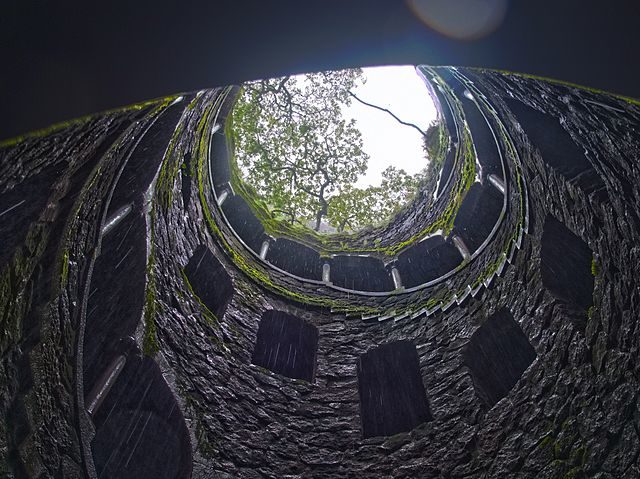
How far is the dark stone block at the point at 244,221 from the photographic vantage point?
33.3 feet

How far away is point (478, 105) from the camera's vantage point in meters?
8.81

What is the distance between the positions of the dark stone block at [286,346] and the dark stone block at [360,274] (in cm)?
190

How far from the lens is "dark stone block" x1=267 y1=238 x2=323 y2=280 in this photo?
409 inches

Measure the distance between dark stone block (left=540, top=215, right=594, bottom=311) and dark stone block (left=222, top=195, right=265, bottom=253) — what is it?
6.03 meters

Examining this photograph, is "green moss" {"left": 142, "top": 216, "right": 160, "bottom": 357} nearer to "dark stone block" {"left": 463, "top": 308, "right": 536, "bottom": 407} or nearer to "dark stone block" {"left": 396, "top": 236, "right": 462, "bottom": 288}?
"dark stone block" {"left": 463, "top": 308, "right": 536, "bottom": 407}

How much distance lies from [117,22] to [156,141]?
5.00 meters

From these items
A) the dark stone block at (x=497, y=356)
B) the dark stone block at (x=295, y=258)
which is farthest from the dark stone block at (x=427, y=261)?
the dark stone block at (x=497, y=356)

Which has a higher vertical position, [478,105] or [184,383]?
[478,105]

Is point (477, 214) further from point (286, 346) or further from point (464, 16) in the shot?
point (464, 16)

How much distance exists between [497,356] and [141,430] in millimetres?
5456

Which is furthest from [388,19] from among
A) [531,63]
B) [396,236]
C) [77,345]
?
[396,236]

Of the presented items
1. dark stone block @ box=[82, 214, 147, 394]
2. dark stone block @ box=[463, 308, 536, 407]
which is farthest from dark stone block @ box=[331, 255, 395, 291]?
dark stone block @ box=[82, 214, 147, 394]

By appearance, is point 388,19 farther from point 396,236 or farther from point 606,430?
point 396,236

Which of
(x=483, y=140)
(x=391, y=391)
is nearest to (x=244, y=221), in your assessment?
(x=391, y=391)
